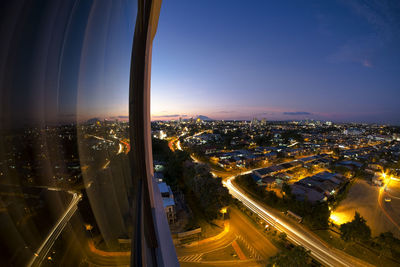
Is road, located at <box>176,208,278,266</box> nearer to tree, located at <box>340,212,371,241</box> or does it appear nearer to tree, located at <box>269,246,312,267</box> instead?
tree, located at <box>269,246,312,267</box>

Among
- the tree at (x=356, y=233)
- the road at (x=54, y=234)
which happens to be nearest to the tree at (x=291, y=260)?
the tree at (x=356, y=233)

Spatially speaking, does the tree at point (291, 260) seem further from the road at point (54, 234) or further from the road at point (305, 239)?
the road at point (54, 234)

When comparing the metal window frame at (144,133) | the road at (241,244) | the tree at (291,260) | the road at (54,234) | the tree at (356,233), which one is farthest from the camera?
the tree at (356,233)

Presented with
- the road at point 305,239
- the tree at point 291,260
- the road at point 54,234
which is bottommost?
the road at point 305,239

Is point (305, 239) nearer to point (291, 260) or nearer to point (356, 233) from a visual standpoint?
point (356, 233)

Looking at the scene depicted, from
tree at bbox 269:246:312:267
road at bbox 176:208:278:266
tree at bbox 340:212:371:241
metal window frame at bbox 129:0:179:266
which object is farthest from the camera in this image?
tree at bbox 340:212:371:241

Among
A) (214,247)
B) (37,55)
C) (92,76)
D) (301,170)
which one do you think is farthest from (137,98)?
(301,170)

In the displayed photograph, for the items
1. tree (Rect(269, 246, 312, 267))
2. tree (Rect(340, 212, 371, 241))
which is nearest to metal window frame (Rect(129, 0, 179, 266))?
tree (Rect(269, 246, 312, 267))
